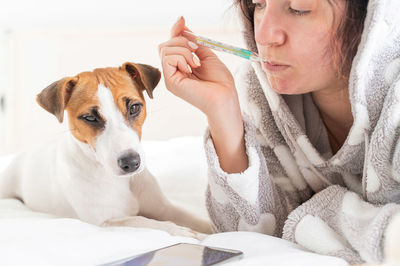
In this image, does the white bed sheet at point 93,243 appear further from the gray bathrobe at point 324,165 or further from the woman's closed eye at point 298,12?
the woman's closed eye at point 298,12

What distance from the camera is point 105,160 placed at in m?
1.06

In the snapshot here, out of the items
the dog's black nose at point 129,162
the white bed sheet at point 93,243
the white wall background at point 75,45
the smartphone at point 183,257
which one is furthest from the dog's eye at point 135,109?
the white wall background at point 75,45

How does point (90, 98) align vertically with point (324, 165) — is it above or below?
above

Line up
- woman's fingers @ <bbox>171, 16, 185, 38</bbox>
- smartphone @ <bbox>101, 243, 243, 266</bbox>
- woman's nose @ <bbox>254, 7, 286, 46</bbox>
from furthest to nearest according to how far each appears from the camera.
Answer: woman's fingers @ <bbox>171, 16, 185, 38</bbox>
woman's nose @ <bbox>254, 7, 286, 46</bbox>
smartphone @ <bbox>101, 243, 243, 266</bbox>

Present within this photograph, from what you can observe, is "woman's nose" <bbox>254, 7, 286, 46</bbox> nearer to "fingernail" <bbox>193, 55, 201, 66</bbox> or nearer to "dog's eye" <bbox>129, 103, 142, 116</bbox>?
"fingernail" <bbox>193, 55, 201, 66</bbox>

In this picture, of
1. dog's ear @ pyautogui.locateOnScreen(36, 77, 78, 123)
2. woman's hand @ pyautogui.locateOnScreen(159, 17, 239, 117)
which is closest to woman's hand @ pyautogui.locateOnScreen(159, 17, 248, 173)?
woman's hand @ pyautogui.locateOnScreen(159, 17, 239, 117)

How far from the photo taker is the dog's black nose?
103cm

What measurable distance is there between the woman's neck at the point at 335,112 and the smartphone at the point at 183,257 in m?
0.52

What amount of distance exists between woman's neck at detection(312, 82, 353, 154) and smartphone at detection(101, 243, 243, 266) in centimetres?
52

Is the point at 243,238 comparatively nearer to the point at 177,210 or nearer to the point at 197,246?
the point at 197,246

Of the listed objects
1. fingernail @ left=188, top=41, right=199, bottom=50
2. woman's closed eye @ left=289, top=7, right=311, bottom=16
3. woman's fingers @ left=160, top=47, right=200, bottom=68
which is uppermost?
woman's closed eye @ left=289, top=7, right=311, bottom=16

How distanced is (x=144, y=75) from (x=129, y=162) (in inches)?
8.8

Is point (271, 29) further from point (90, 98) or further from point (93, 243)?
point (93, 243)

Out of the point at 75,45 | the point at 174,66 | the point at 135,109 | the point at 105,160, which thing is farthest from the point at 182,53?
the point at 75,45
